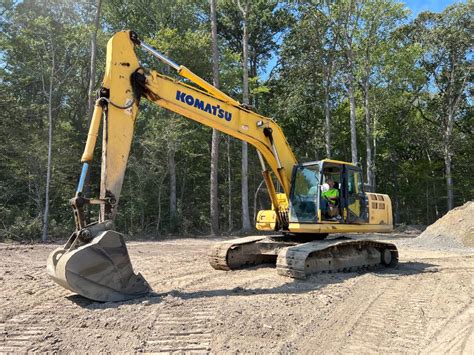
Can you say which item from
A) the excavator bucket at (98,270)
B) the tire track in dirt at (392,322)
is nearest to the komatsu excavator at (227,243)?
the excavator bucket at (98,270)

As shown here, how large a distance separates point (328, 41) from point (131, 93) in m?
22.7

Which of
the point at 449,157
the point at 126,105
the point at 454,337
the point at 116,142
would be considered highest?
the point at 449,157

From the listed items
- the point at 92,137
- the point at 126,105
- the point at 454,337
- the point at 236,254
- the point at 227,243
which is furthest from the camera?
the point at 227,243

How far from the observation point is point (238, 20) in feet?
105

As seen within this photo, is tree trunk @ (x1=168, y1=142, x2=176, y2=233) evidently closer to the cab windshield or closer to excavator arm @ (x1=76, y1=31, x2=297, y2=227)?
the cab windshield

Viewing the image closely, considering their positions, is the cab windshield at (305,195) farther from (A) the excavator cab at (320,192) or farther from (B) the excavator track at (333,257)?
(B) the excavator track at (333,257)

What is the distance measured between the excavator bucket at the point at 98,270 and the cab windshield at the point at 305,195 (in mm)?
3849

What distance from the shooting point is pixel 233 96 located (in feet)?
85.2

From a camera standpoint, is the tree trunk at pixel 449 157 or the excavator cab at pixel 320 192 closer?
the excavator cab at pixel 320 192

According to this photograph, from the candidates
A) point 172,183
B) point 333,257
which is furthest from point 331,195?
point 172,183

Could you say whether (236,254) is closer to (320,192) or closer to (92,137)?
(320,192)

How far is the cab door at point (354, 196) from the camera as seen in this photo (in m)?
9.12

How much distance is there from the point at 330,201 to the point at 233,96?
59.3ft

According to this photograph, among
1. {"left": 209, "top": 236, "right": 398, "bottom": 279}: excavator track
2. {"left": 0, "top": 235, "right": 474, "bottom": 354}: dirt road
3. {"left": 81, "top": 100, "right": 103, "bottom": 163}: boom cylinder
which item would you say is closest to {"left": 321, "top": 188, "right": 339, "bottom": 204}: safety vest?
{"left": 209, "top": 236, "right": 398, "bottom": 279}: excavator track
